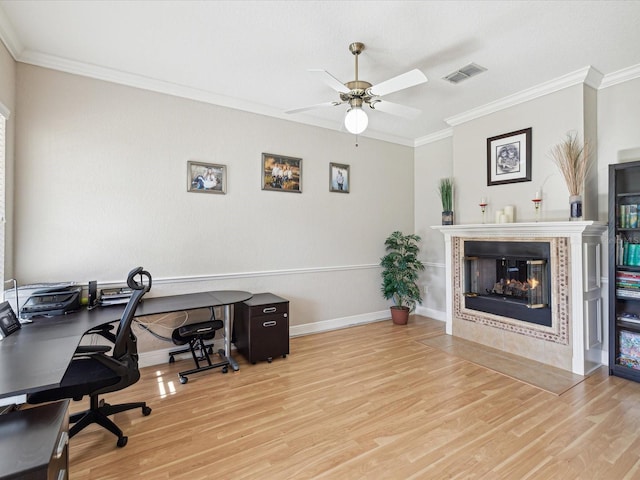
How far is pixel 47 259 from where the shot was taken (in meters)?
2.87

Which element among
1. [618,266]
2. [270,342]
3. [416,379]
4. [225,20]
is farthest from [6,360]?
[618,266]

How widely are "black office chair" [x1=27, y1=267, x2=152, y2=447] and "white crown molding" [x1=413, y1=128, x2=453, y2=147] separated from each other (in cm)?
452

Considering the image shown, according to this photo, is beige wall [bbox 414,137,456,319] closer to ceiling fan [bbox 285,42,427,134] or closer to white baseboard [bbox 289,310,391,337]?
white baseboard [bbox 289,310,391,337]

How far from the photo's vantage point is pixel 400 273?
4766 mm

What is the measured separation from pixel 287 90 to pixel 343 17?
1299mm

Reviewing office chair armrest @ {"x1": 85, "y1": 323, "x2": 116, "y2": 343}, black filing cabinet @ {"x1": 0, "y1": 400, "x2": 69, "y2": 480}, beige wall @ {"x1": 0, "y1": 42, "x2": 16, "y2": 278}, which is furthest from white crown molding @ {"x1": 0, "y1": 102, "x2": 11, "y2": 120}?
black filing cabinet @ {"x1": 0, "y1": 400, "x2": 69, "y2": 480}

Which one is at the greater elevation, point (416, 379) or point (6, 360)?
point (6, 360)

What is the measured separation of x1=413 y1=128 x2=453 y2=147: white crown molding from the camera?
479cm

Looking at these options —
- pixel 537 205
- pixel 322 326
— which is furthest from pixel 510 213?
pixel 322 326

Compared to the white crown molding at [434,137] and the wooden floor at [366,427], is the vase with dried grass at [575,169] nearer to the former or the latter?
the wooden floor at [366,427]

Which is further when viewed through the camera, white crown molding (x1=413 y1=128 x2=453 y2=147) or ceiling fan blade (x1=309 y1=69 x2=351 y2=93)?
white crown molding (x1=413 y1=128 x2=453 y2=147)

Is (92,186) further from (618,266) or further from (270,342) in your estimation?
(618,266)

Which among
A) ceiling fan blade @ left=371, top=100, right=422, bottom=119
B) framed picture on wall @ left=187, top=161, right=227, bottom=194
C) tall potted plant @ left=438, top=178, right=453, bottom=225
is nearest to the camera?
ceiling fan blade @ left=371, top=100, right=422, bottom=119

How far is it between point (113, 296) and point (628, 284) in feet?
15.7
